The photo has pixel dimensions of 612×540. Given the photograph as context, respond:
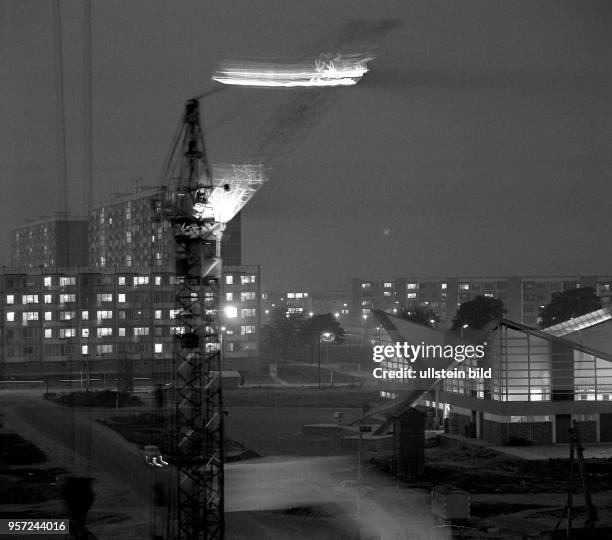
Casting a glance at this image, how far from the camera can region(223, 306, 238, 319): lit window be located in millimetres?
80562

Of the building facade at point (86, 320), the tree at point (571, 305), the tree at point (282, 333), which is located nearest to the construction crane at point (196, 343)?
the building facade at point (86, 320)

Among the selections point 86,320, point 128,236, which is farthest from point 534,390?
point 128,236

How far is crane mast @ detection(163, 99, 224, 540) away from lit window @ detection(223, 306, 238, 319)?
5327 cm

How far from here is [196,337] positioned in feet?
77.0

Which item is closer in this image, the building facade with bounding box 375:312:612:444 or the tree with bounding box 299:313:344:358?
the building facade with bounding box 375:312:612:444

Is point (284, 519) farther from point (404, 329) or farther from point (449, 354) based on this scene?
point (404, 329)

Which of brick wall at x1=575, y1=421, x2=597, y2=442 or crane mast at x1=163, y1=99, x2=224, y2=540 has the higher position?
crane mast at x1=163, y1=99, x2=224, y2=540

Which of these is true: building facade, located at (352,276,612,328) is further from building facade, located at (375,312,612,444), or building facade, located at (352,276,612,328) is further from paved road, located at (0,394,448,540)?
paved road, located at (0,394,448,540)

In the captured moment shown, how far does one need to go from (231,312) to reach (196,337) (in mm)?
57781

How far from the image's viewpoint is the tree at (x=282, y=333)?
9706 cm

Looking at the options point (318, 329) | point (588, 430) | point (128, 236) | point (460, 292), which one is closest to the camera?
A: point (588, 430)

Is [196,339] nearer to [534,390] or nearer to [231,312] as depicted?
[534,390]

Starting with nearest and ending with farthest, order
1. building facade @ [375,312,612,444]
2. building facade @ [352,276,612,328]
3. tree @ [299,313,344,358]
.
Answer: building facade @ [375,312,612,444] < tree @ [299,313,344,358] < building facade @ [352,276,612,328]

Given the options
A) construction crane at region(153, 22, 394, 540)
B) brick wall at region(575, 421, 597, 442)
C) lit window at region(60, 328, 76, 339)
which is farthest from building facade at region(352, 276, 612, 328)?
construction crane at region(153, 22, 394, 540)
